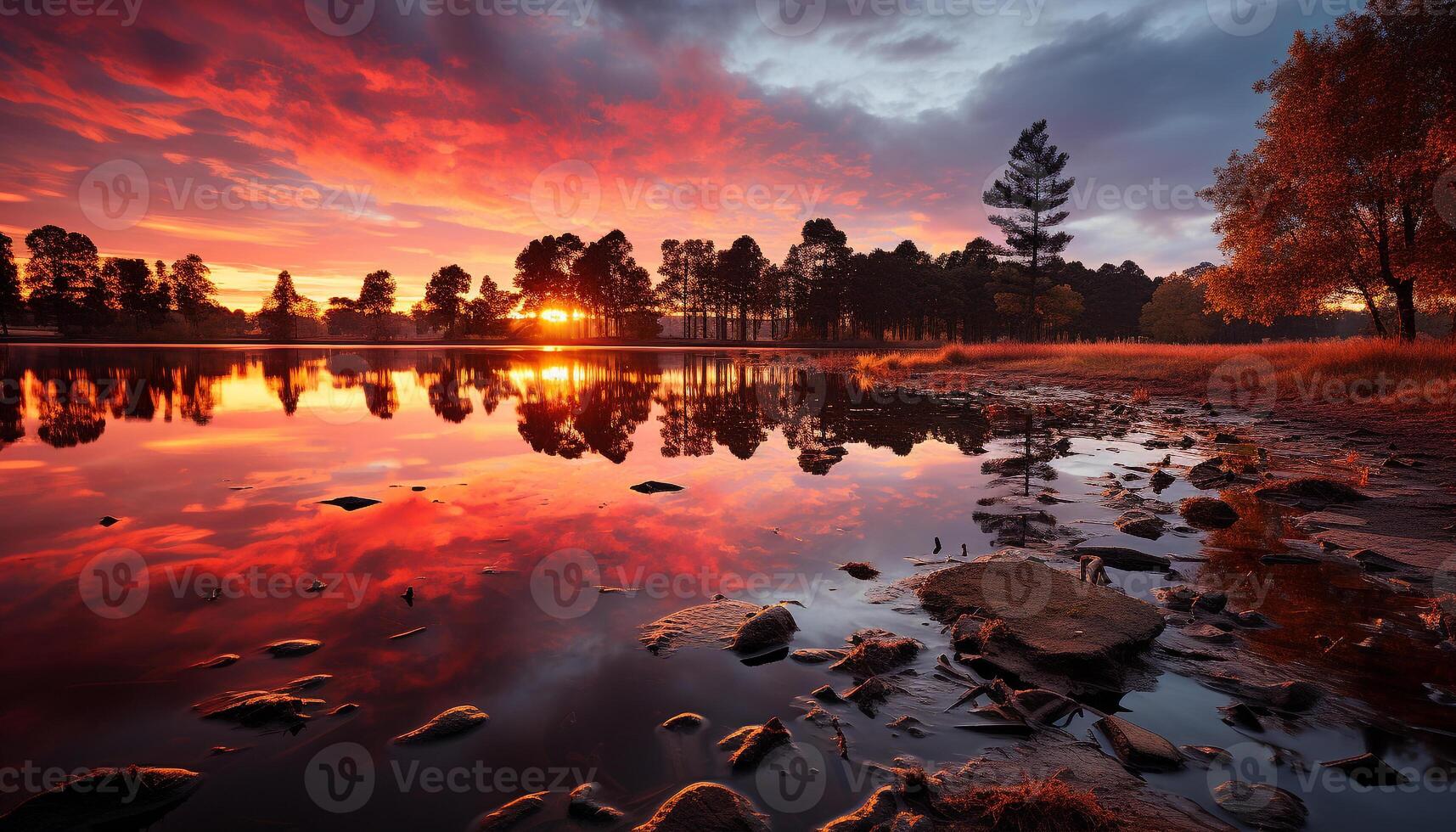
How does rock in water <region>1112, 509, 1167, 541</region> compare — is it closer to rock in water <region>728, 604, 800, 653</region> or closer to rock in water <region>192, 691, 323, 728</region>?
rock in water <region>728, 604, 800, 653</region>

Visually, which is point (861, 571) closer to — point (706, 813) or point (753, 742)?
point (753, 742)

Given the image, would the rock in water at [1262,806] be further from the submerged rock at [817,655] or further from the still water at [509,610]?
the submerged rock at [817,655]

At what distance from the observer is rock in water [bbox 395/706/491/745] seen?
3.07 meters

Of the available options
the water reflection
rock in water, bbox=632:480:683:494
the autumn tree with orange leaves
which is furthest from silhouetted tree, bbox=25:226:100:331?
the autumn tree with orange leaves

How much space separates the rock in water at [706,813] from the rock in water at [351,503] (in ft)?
20.7

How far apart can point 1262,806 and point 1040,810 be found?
3.68ft

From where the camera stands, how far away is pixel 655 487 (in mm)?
8320

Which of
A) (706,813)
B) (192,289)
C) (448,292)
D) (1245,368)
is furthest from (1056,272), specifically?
(192,289)

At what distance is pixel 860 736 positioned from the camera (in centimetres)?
314

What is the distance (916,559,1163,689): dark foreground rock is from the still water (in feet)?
1.00

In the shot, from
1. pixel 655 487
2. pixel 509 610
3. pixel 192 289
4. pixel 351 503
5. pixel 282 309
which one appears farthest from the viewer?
pixel 282 309

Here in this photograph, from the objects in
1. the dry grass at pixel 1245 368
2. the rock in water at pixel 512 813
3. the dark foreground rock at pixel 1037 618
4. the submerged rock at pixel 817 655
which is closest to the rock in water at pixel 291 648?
the rock in water at pixel 512 813

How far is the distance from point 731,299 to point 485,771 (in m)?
103

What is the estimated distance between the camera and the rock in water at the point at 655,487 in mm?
8148
